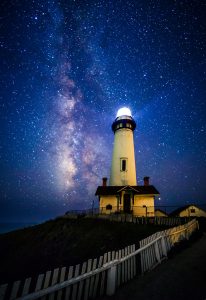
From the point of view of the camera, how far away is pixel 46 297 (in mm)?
3875

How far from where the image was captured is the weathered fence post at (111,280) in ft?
16.3

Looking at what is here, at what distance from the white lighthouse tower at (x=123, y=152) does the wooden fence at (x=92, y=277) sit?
24206 mm

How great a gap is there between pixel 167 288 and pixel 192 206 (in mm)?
41026

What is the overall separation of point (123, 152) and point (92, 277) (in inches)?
1172

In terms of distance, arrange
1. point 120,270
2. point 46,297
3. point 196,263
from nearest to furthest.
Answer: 1. point 46,297
2. point 120,270
3. point 196,263

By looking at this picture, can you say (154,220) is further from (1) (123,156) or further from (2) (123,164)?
(1) (123,156)

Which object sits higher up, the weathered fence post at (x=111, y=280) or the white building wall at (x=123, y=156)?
the white building wall at (x=123, y=156)

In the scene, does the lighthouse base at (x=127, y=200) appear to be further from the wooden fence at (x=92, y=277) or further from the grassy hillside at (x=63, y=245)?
the wooden fence at (x=92, y=277)

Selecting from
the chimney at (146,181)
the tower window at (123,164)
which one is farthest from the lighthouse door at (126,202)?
the tower window at (123,164)

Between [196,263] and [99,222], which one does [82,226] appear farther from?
[196,263]

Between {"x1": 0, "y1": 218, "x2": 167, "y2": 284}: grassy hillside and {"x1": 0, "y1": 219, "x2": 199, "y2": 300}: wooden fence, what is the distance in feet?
26.4

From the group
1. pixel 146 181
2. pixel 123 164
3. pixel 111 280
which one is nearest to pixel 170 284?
pixel 111 280

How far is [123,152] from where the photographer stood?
112 ft

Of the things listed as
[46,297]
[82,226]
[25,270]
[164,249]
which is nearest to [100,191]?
[82,226]
